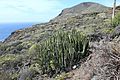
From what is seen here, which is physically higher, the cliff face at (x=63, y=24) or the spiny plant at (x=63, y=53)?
the spiny plant at (x=63, y=53)

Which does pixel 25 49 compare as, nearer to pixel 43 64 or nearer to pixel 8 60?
pixel 8 60

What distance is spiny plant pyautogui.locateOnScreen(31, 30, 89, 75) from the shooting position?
12336 millimetres

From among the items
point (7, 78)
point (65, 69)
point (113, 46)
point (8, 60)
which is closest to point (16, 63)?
point (8, 60)

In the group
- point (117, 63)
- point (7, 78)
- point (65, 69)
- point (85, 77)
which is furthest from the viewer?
point (7, 78)

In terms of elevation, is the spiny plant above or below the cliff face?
above

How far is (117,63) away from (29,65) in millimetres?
8068

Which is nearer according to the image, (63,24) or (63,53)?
(63,53)

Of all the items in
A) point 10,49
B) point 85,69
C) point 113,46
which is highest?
point 113,46

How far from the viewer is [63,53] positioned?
12.5 m

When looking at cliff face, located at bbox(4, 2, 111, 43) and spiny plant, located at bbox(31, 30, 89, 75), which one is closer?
spiny plant, located at bbox(31, 30, 89, 75)

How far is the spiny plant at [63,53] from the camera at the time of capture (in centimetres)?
1234

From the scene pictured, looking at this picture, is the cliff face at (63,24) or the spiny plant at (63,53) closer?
the spiny plant at (63,53)

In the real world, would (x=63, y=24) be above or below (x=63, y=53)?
below

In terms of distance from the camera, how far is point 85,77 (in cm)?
877
